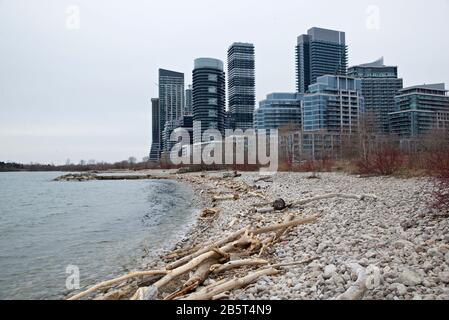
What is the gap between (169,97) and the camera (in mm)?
121375

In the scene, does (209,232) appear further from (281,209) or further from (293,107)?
(293,107)

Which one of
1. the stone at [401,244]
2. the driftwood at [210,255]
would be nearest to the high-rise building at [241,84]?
the driftwood at [210,255]

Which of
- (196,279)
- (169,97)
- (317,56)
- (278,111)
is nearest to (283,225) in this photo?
(196,279)

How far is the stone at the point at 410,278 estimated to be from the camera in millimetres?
3838

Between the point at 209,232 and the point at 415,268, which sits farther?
the point at 209,232

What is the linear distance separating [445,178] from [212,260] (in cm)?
576

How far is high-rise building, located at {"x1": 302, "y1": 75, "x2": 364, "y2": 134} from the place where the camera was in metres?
70.1

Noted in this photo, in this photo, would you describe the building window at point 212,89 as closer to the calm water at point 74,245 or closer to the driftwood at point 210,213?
the calm water at point 74,245

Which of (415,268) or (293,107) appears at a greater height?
(293,107)

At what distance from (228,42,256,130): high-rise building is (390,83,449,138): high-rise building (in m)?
26.2

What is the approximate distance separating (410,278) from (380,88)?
5946cm

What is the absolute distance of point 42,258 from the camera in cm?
912

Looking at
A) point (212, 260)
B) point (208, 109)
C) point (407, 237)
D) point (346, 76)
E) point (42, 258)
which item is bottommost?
point (42, 258)
